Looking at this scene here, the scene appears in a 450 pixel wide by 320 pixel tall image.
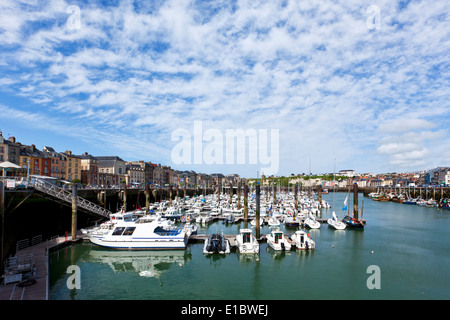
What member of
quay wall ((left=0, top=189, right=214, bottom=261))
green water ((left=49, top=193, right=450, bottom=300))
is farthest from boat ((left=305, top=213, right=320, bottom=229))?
quay wall ((left=0, top=189, right=214, bottom=261))

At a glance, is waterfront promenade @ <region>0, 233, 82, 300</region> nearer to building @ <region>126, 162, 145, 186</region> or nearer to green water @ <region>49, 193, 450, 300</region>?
green water @ <region>49, 193, 450, 300</region>

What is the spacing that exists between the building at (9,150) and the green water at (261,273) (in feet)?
155

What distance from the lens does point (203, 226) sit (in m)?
50.3

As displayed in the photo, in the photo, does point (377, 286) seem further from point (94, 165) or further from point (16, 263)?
point (94, 165)

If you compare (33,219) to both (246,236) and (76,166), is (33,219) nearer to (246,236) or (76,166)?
(246,236)

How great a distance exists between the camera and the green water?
20.1 meters

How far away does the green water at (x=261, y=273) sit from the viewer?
20141 mm

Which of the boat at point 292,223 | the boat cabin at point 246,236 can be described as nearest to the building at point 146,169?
the boat at point 292,223

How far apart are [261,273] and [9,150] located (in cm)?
6864

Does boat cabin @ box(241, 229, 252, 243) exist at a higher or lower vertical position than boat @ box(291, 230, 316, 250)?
higher

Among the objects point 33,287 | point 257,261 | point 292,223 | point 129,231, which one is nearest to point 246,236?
point 257,261

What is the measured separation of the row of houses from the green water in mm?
22657

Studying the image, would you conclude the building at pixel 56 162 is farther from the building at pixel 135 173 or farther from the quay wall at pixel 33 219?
the quay wall at pixel 33 219
